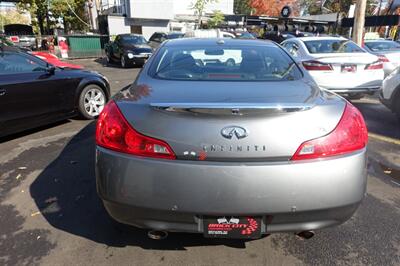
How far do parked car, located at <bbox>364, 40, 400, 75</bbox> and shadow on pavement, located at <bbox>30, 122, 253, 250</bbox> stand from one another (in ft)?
26.3

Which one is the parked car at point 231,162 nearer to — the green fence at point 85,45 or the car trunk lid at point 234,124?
the car trunk lid at point 234,124

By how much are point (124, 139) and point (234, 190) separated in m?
0.72

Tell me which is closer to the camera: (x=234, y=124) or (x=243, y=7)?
(x=234, y=124)

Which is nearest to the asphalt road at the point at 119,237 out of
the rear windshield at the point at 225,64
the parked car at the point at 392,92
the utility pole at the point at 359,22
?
the rear windshield at the point at 225,64

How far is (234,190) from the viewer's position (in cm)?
200

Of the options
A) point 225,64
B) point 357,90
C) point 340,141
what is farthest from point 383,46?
point 340,141

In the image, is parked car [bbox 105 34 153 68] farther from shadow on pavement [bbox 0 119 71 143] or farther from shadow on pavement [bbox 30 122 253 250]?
shadow on pavement [bbox 30 122 253 250]

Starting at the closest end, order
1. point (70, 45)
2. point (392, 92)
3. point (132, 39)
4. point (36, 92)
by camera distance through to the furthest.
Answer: point (36, 92), point (392, 92), point (132, 39), point (70, 45)

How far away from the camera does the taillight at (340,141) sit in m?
2.03

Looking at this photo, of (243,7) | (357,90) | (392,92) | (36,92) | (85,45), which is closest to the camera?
(36,92)

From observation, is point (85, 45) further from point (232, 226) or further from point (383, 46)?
point (232, 226)

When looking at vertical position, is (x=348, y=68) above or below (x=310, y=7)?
below

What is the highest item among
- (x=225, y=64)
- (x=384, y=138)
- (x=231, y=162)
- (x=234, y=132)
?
(x=225, y=64)

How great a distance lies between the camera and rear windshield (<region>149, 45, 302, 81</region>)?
9.25 feet
